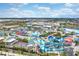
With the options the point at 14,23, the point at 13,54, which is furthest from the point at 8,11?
the point at 13,54

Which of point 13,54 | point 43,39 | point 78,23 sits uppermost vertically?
point 78,23

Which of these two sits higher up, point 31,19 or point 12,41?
point 31,19

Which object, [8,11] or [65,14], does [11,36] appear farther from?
[65,14]

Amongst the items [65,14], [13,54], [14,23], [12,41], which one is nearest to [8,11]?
[14,23]

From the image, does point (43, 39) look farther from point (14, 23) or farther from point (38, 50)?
point (14, 23)

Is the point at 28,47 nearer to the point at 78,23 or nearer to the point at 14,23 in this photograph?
the point at 14,23

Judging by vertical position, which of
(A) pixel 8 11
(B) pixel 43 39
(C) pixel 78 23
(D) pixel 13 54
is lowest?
(D) pixel 13 54

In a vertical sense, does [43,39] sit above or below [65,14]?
below

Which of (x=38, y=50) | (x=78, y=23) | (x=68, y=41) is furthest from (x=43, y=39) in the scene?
(x=78, y=23)
